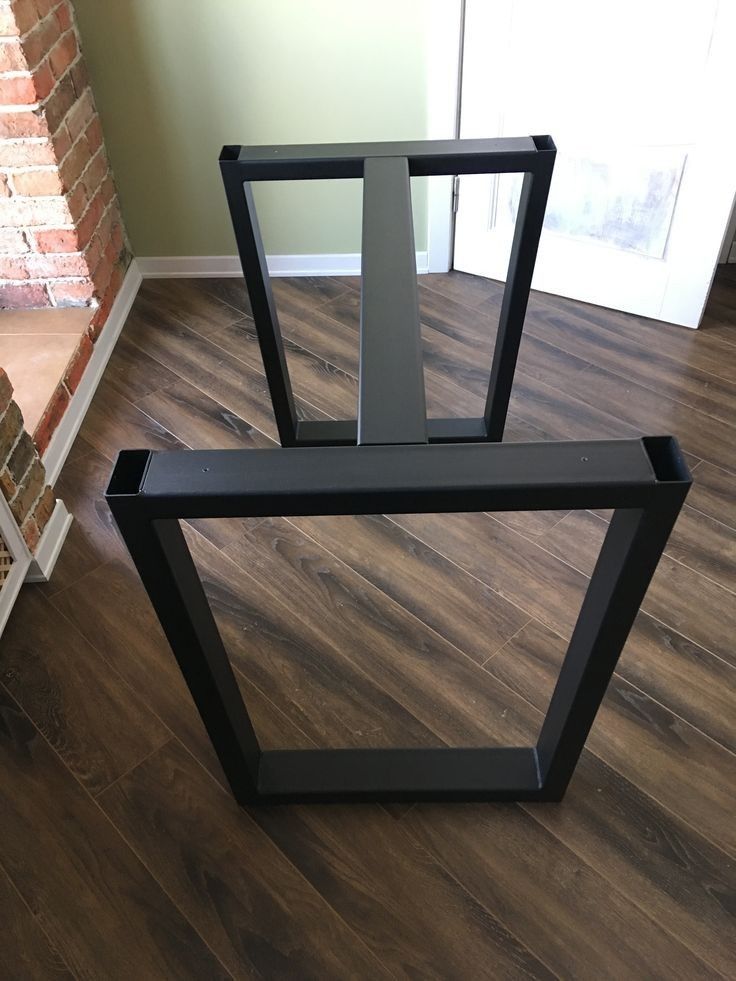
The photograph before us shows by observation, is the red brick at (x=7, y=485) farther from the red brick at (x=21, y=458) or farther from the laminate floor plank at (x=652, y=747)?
the laminate floor plank at (x=652, y=747)

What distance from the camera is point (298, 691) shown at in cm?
152

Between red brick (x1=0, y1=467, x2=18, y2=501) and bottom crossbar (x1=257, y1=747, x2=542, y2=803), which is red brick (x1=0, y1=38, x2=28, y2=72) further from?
bottom crossbar (x1=257, y1=747, x2=542, y2=803)

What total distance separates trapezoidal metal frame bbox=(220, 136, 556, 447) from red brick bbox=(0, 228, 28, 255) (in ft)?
2.54

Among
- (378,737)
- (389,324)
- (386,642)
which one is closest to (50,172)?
(389,324)

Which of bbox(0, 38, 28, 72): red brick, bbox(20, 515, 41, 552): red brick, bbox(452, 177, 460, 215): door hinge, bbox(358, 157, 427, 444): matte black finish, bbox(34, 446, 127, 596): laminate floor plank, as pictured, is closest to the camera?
bbox(358, 157, 427, 444): matte black finish

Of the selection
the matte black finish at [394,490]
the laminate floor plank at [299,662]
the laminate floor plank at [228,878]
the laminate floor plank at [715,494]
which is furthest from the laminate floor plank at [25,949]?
the laminate floor plank at [715,494]

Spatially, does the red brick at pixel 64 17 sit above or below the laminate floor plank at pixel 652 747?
above

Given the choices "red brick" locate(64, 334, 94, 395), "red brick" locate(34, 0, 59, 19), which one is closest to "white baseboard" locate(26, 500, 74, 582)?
"red brick" locate(64, 334, 94, 395)

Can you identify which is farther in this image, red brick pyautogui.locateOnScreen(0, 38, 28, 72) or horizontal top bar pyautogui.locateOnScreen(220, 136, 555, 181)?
red brick pyautogui.locateOnScreen(0, 38, 28, 72)

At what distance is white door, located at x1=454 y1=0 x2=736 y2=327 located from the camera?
1.96 m

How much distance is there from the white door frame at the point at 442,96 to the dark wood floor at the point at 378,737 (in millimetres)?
681

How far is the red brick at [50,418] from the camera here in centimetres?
193

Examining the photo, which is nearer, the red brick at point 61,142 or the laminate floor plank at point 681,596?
the laminate floor plank at point 681,596

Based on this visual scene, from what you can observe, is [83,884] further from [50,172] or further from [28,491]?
[50,172]
